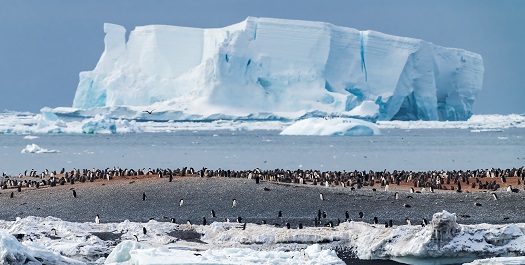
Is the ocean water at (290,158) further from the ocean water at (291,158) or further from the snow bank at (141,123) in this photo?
the snow bank at (141,123)

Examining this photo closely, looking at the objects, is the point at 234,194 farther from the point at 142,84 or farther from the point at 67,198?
the point at 142,84

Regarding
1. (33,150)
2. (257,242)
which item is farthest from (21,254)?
(33,150)

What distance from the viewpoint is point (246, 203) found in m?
16.4

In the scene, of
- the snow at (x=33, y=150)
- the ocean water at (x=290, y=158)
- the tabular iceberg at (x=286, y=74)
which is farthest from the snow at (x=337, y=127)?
the snow at (x=33, y=150)

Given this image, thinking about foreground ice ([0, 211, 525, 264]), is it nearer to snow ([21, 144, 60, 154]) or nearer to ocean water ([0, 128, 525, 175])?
ocean water ([0, 128, 525, 175])

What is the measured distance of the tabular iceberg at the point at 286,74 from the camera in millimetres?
59500

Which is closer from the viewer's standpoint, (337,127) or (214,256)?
(214,256)

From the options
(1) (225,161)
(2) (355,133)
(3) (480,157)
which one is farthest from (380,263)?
(2) (355,133)

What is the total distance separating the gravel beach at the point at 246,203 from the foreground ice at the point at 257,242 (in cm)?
163

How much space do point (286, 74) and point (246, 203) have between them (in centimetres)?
4435

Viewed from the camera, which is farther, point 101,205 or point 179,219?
point 101,205

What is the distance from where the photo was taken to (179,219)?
14859 millimetres

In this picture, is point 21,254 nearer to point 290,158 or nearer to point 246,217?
point 246,217

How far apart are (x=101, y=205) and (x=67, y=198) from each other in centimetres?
109
